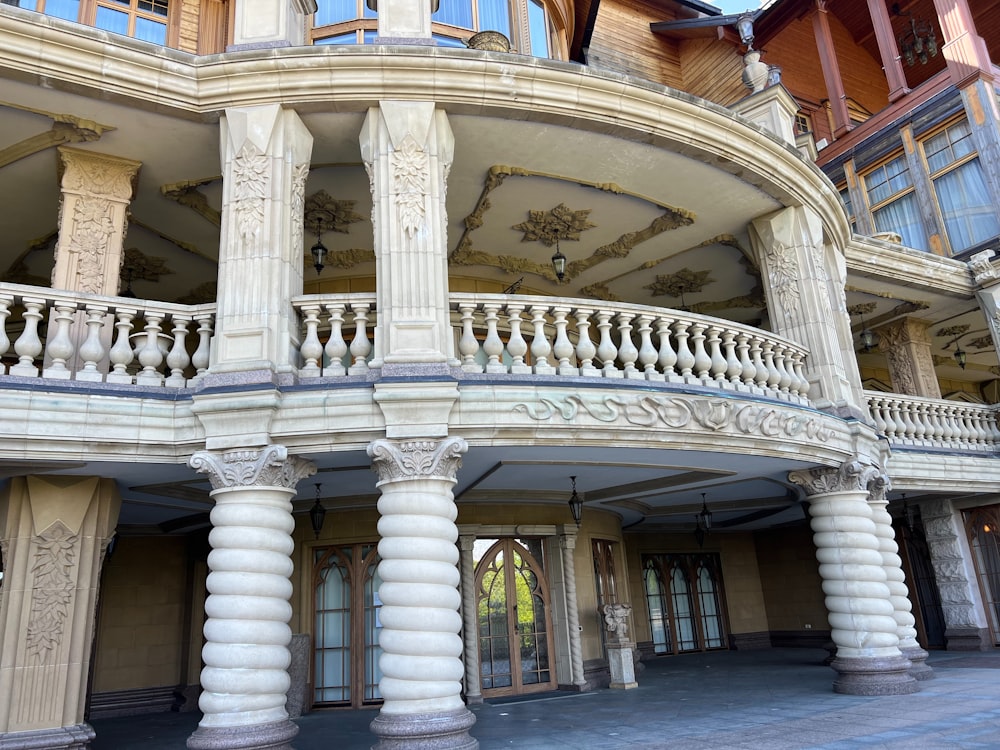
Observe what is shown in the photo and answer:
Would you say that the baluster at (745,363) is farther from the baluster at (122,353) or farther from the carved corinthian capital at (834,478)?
the baluster at (122,353)

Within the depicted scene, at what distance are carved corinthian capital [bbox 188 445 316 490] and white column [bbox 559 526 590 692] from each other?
6.57m

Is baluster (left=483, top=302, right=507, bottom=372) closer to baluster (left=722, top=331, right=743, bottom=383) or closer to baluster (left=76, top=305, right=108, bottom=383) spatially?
baluster (left=722, top=331, right=743, bottom=383)

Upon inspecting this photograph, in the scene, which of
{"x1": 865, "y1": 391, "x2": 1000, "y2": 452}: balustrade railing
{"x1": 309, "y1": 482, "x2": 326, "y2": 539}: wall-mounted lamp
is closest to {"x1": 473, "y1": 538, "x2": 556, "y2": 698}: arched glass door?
{"x1": 309, "y1": 482, "x2": 326, "y2": 539}: wall-mounted lamp

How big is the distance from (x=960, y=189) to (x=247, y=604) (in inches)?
717

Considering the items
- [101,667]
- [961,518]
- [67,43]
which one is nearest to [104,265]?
[67,43]

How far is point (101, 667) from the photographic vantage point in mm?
12109

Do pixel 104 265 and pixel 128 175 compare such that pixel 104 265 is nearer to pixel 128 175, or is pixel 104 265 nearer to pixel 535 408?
pixel 128 175

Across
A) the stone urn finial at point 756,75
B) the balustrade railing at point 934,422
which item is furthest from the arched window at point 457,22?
the balustrade railing at point 934,422

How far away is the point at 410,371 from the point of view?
738 cm

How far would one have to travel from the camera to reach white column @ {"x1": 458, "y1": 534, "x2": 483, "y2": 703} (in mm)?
11164

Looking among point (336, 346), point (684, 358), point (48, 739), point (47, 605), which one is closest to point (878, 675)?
point (684, 358)

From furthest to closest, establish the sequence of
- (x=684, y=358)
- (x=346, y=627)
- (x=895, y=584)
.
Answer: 1. (x=346, y=627)
2. (x=895, y=584)
3. (x=684, y=358)

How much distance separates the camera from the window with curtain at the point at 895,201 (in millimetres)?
18734

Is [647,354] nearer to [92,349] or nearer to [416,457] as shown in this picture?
[416,457]
